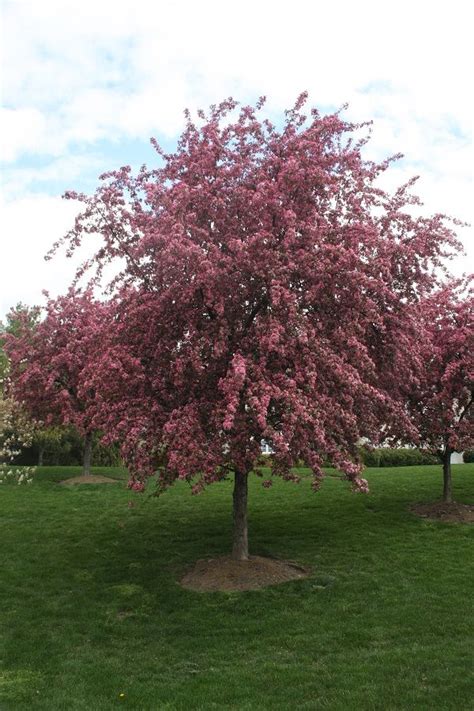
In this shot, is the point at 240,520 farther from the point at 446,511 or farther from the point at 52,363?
the point at 52,363

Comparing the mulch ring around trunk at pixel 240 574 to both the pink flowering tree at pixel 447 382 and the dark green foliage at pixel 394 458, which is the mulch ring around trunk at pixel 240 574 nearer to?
the pink flowering tree at pixel 447 382

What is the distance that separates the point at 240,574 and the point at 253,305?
6.09m

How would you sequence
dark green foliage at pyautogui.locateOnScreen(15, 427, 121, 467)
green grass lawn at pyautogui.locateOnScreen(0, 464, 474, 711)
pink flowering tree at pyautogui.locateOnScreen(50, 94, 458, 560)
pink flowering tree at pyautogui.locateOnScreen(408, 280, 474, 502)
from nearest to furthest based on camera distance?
green grass lawn at pyautogui.locateOnScreen(0, 464, 474, 711) → pink flowering tree at pyautogui.locateOnScreen(50, 94, 458, 560) → pink flowering tree at pyautogui.locateOnScreen(408, 280, 474, 502) → dark green foliage at pyautogui.locateOnScreen(15, 427, 121, 467)

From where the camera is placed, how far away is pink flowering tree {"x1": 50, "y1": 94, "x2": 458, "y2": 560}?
12.1 m

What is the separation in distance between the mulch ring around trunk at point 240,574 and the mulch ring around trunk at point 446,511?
254 inches


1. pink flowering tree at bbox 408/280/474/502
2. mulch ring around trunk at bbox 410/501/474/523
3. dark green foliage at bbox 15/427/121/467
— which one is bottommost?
mulch ring around trunk at bbox 410/501/474/523

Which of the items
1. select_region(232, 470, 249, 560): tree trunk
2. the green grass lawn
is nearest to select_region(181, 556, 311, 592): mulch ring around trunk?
select_region(232, 470, 249, 560): tree trunk

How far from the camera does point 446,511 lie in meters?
19.5

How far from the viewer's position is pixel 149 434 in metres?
12.6

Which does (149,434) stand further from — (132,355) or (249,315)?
(249,315)

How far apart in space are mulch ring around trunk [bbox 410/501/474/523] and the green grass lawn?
1.97ft

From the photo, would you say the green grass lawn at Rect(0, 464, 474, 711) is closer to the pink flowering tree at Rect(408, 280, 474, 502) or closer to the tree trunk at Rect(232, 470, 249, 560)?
the tree trunk at Rect(232, 470, 249, 560)

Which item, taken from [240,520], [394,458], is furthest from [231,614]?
[394,458]

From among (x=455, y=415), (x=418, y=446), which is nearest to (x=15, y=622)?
(x=418, y=446)
